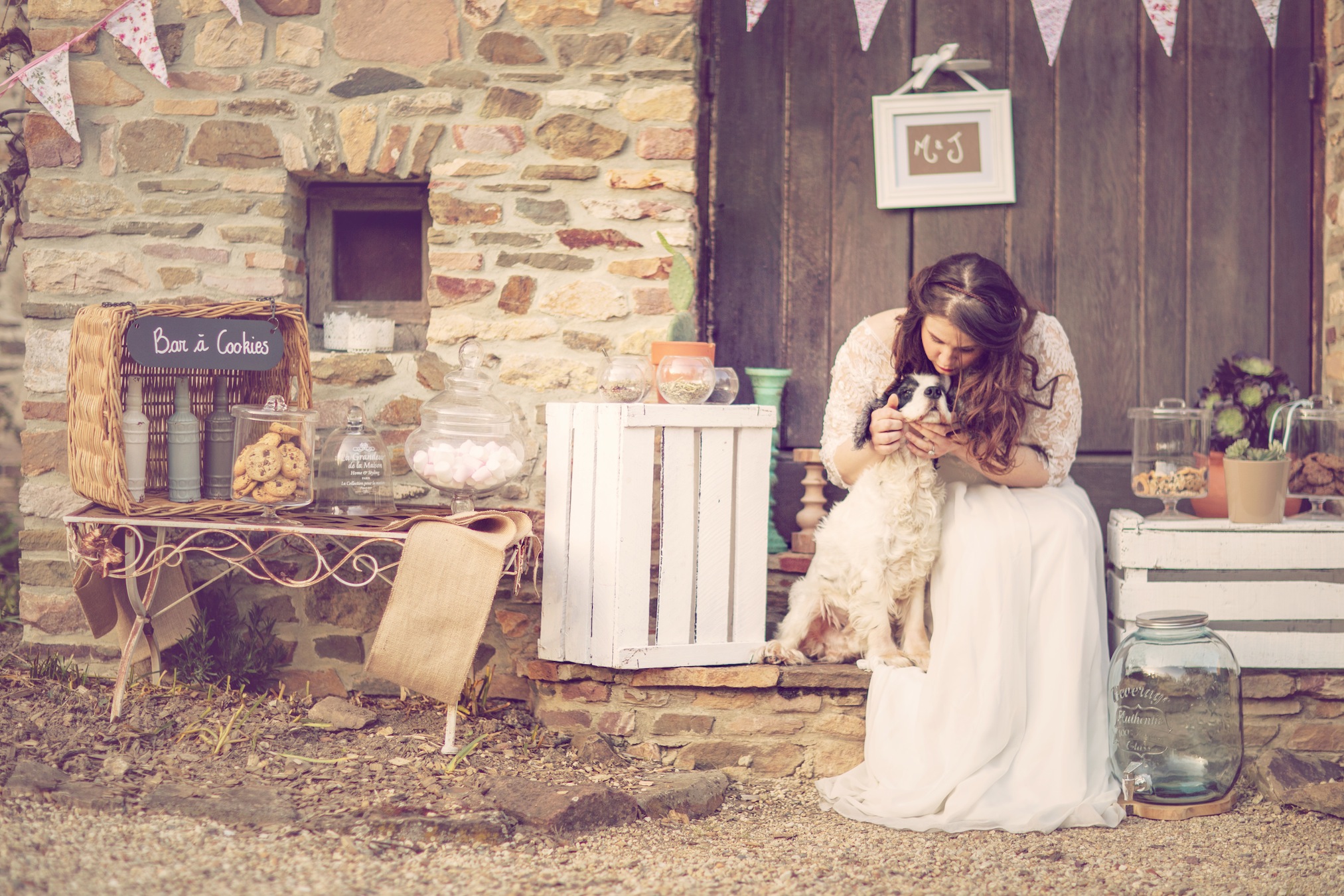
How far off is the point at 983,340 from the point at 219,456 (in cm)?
220

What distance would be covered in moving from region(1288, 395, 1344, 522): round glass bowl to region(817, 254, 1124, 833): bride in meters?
0.75

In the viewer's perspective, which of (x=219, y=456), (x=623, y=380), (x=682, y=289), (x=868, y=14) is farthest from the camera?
(x=868, y=14)

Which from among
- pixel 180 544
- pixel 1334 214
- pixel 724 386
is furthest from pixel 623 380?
pixel 1334 214

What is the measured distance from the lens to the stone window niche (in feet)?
12.5

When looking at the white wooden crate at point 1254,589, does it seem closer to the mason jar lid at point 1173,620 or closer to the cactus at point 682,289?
the mason jar lid at point 1173,620

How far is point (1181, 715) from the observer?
293 cm

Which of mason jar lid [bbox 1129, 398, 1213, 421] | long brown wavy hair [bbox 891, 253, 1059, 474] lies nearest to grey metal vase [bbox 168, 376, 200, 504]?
long brown wavy hair [bbox 891, 253, 1059, 474]

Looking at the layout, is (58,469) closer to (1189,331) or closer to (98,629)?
(98,629)

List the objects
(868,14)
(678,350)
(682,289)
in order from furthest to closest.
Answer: (868,14) → (682,289) → (678,350)

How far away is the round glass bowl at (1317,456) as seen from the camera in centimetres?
329

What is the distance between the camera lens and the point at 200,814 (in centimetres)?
259

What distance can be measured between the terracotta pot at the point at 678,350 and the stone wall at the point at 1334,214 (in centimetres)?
221

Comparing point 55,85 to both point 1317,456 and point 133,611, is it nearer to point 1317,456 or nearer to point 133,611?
point 133,611

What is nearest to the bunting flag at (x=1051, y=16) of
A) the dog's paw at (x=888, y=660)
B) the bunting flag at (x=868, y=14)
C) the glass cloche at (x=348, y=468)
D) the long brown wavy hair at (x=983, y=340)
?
the bunting flag at (x=868, y=14)
